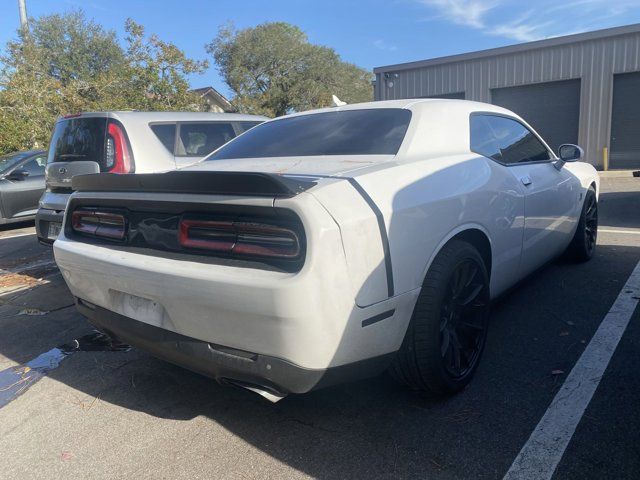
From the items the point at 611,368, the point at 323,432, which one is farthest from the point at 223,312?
the point at 611,368

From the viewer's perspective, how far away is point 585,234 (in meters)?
4.87

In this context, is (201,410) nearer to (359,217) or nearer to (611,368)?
(359,217)

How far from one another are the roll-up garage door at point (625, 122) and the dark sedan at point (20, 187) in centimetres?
1825

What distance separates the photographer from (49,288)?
17.4 feet

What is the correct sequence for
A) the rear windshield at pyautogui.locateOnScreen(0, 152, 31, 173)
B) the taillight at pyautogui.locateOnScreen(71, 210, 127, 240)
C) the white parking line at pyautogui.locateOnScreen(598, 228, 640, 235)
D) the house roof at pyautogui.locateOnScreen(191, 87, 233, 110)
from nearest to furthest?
the taillight at pyautogui.locateOnScreen(71, 210, 127, 240)
the white parking line at pyautogui.locateOnScreen(598, 228, 640, 235)
the rear windshield at pyautogui.locateOnScreen(0, 152, 31, 173)
the house roof at pyautogui.locateOnScreen(191, 87, 233, 110)

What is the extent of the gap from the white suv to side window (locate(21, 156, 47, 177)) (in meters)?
4.39

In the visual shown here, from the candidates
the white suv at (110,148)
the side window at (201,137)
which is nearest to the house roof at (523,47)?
the side window at (201,137)

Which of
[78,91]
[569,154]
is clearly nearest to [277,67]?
[78,91]

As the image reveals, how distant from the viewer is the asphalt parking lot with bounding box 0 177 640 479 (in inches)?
86.6

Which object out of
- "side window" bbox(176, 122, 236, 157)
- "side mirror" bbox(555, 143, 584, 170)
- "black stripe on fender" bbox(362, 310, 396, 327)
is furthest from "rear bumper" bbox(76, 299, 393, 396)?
"side window" bbox(176, 122, 236, 157)

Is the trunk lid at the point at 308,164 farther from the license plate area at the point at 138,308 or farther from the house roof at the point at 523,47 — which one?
the house roof at the point at 523,47

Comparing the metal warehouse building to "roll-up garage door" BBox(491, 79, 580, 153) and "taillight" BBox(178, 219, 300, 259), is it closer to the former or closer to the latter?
"roll-up garage door" BBox(491, 79, 580, 153)

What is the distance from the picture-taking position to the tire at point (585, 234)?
479cm

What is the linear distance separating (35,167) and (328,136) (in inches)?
330
